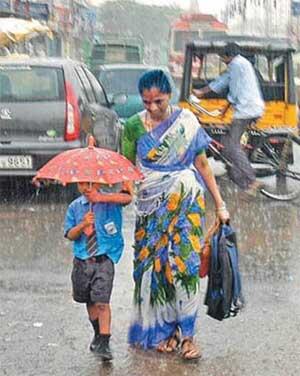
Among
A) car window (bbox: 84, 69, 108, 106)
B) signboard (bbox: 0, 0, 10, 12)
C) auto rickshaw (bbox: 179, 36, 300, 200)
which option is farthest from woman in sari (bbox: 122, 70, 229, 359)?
signboard (bbox: 0, 0, 10, 12)

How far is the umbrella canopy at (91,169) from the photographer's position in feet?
16.2

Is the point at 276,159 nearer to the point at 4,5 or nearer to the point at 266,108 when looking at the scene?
the point at 266,108

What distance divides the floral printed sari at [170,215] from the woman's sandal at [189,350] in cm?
4

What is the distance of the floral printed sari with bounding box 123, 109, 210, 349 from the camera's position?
518 cm

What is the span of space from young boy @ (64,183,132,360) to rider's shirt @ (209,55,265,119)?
554 centimetres


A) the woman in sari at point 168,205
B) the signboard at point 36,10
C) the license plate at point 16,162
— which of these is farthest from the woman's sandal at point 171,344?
the signboard at point 36,10

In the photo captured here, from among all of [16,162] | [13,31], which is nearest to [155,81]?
[16,162]

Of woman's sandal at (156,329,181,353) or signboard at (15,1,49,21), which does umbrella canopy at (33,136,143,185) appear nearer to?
woman's sandal at (156,329,181,353)

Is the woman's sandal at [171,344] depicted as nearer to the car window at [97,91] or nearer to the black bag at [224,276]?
the black bag at [224,276]

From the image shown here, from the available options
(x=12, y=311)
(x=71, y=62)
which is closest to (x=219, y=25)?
(x=71, y=62)

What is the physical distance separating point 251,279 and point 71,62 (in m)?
4.92

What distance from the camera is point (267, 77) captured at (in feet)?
41.8

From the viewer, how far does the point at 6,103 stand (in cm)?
1032

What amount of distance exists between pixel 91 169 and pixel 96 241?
1.39 ft
